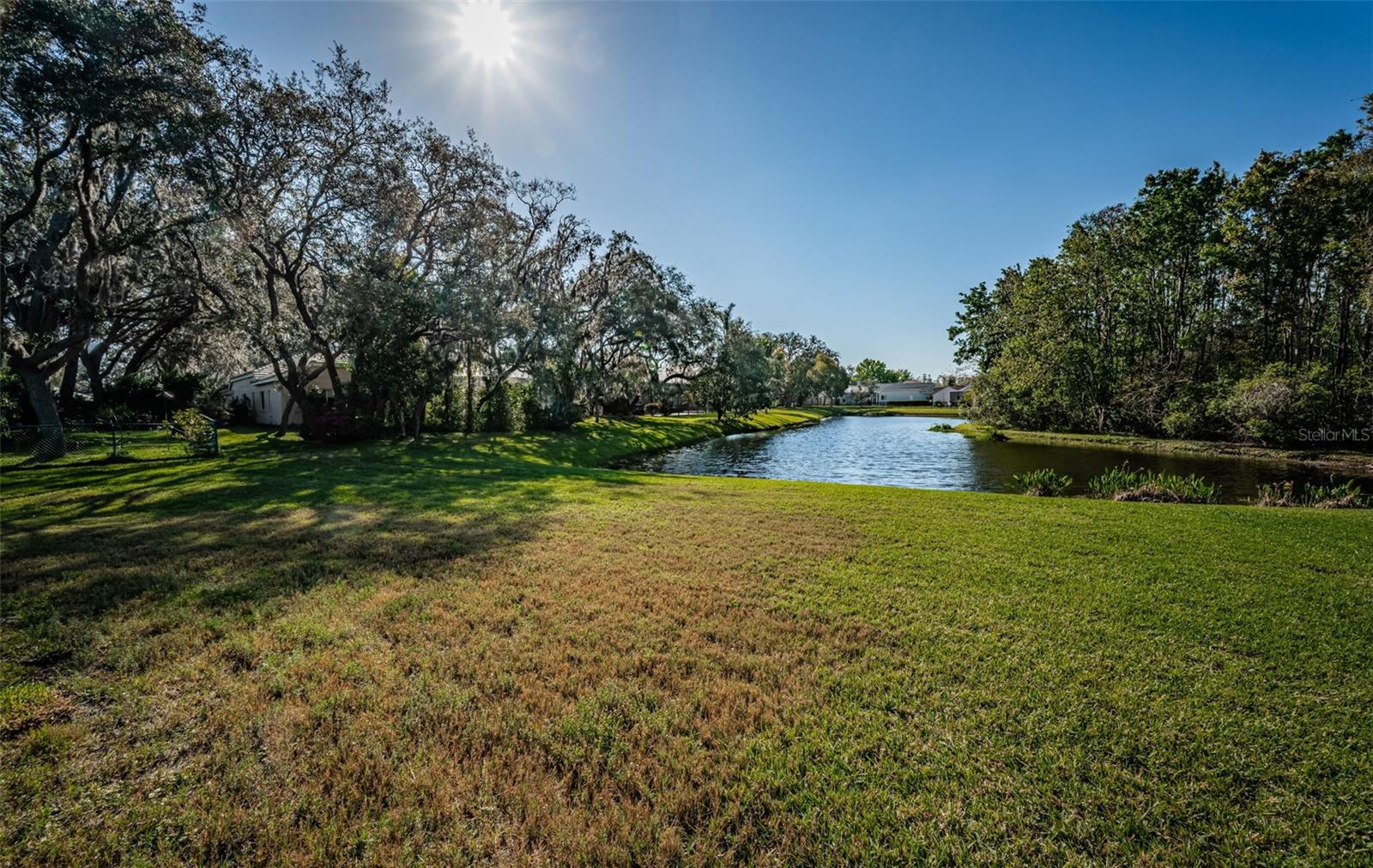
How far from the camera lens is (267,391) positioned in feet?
96.6

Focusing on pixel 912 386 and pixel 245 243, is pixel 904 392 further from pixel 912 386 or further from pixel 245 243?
pixel 245 243

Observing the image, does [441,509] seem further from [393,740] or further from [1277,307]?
[1277,307]

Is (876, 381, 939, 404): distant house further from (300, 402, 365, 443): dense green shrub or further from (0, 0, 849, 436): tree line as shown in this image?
(300, 402, 365, 443): dense green shrub

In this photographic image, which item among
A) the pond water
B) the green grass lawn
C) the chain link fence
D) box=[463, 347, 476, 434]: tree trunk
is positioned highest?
box=[463, 347, 476, 434]: tree trunk

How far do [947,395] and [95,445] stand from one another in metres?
108

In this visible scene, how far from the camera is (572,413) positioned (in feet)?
94.5

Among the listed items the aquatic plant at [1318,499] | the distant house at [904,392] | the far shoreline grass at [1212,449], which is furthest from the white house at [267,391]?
the distant house at [904,392]

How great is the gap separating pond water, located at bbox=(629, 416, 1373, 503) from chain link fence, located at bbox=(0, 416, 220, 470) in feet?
45.2

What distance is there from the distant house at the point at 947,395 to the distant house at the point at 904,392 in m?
4.59

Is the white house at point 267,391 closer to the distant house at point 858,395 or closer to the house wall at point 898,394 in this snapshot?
the distant house at point 858,395

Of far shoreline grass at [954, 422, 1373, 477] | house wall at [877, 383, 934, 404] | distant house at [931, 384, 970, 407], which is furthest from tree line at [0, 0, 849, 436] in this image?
house wall at [877, 383, 934, 404]

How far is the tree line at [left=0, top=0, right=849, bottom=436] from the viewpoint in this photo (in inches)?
466

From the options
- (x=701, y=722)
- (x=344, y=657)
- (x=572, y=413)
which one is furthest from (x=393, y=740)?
(x=572, y=413)

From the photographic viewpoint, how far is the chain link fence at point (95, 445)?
44.3 feet
